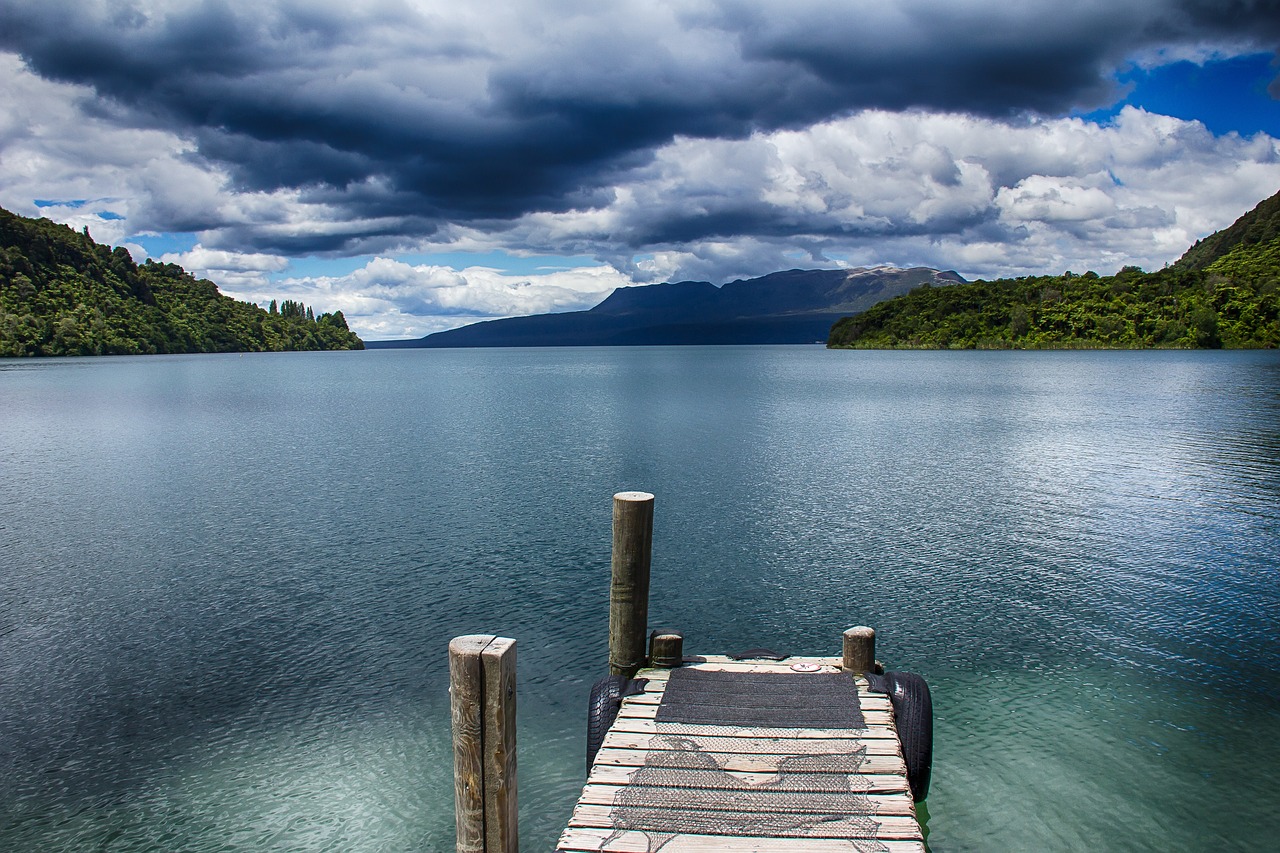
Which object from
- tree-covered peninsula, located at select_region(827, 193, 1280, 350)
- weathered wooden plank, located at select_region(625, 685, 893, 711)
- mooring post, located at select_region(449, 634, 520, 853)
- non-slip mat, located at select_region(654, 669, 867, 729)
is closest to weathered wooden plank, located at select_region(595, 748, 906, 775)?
non-slip mat, located at select_region(654, 669, 867, 729)

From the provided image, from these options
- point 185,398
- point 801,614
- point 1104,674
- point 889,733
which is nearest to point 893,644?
point 801,614

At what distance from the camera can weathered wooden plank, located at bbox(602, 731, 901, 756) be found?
305 inches

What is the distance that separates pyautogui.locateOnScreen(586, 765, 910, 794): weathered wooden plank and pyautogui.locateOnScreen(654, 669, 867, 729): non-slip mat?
3.16 feet

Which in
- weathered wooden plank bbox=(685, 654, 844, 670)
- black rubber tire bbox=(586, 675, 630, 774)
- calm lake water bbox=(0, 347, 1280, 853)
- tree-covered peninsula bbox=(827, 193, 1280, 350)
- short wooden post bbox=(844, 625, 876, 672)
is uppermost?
tree-covered peninsula bbox=(827, 193, 1280, 350)

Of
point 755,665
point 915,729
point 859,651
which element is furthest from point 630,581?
point 915,729

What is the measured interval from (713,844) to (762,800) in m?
0.77

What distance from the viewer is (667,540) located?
67.5 ft

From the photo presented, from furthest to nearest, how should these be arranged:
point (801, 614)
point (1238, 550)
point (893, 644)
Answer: point (1238, 550) → point (801, 614) → point (893, 644)

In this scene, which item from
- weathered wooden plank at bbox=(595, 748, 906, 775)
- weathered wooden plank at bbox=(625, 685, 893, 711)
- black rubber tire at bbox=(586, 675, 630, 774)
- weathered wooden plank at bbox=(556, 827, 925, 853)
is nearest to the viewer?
weathered wooden plank at bbox=(556, 827, 925, 853)

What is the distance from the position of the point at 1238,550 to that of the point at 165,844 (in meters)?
22.1

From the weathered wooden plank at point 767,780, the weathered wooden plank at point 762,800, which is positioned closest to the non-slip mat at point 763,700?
the weathered wooden plank at point 767,780

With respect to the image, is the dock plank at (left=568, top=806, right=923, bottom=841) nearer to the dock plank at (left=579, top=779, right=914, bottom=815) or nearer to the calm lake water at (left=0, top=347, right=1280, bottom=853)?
the dock plank at (left=579, top=779, right=914, bottom=815)

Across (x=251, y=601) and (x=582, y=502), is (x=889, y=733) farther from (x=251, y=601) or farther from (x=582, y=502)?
(x=582, y=502)

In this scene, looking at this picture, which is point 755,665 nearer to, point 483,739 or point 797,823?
point 797,823
